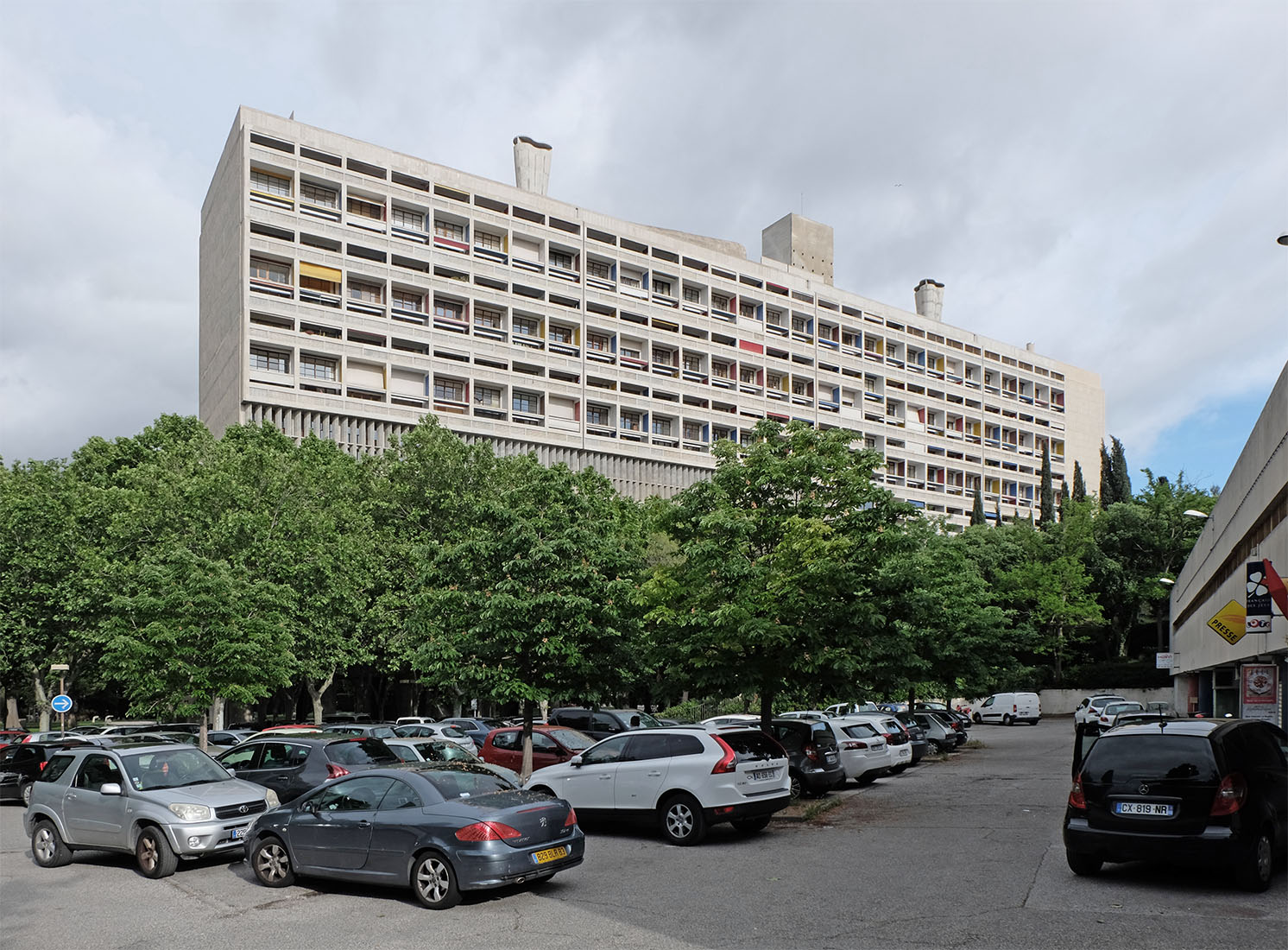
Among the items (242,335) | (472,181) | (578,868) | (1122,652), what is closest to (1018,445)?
(1122,652)

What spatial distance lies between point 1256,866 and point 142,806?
1245cm

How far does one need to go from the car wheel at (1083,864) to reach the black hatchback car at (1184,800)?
12 mm

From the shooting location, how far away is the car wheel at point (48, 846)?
14266mm

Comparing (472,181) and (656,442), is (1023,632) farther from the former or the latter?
(472,181)

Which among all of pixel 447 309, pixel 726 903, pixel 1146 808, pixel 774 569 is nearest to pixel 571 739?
pixel 774 569

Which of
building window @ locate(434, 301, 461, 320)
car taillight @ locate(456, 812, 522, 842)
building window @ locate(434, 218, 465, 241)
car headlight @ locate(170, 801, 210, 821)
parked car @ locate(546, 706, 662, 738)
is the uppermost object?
building window @ locate(434, 218, 465, 241)

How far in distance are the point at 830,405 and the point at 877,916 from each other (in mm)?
74673

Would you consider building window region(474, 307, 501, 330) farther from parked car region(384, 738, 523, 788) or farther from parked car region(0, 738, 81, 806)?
parked car region(0, 738, 81, 806)

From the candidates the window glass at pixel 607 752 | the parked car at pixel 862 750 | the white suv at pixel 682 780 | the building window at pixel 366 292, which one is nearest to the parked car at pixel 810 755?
the parked car at pixel 862 750

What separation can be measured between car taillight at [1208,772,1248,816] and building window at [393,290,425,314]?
5460cm

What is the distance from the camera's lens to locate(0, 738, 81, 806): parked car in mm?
22828

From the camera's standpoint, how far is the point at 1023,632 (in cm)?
5284

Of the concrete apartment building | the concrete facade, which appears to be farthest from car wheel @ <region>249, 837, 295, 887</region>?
the concrete apartment building

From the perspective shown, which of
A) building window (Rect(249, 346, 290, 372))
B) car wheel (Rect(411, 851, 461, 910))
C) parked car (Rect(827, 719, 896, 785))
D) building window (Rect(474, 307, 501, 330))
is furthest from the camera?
building window (Rect(474, 307, 501, 330))
